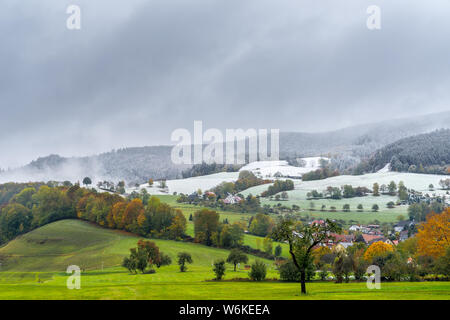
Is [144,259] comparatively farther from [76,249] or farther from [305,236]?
[76,249]

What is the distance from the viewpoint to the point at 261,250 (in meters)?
122

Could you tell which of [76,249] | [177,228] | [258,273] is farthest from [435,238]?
[76,249]

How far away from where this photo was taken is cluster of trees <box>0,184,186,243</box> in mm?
146500

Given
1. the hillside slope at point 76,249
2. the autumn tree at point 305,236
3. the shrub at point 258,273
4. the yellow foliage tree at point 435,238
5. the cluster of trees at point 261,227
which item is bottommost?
the hillside slope at point 76,249

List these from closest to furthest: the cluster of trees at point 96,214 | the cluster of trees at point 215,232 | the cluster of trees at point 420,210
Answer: the cluster of trees at point 215,232 < the cluster of trees at point 96,214 < the cluster of trees at point 420,210

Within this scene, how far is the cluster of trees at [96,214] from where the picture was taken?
146 metres

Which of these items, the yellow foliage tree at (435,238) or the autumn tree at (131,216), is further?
the autumn tree at (131,216)

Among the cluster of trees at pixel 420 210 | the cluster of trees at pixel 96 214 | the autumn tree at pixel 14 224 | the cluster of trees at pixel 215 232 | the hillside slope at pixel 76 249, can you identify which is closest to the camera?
the hillside slope at pixel 76 249

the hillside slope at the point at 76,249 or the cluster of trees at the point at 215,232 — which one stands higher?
the cluster of trees at the point at 215,232

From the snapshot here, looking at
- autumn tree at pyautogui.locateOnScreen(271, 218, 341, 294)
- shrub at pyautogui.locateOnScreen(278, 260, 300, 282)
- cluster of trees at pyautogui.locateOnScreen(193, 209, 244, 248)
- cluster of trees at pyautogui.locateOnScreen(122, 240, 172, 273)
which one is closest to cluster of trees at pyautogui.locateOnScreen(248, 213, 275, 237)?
cluster of trees at pyautogui.locateOnScreen(193, 209, 244, 248)

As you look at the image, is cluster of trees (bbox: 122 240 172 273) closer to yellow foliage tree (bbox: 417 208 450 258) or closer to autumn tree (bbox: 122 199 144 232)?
autumn tree (bbox: 122 199 144 232)

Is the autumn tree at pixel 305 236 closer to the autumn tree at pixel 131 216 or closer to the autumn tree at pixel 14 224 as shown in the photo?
the autumn tree at pixel 131 216

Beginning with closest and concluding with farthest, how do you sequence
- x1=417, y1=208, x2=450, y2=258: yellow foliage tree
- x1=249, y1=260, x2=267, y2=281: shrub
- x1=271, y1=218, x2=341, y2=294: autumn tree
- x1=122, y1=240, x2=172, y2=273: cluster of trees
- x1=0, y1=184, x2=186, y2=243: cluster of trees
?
1. x1=271, y1=218, x2=341, y2=294: autumn tree
2. x1=249, y1=260, x2=267, y2=281: shrub
3. x1=417, y1=208, x2=450, y2=258: yellow foliage tree
4. x1=122, y1=240, x2=172, y2=273: cluster of trees
5. x1=0, y1=184, x2=186, y2=243: cluster of trees

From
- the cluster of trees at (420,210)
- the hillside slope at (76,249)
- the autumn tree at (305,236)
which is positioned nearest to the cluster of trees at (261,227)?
the hillside slope at (76,249)
